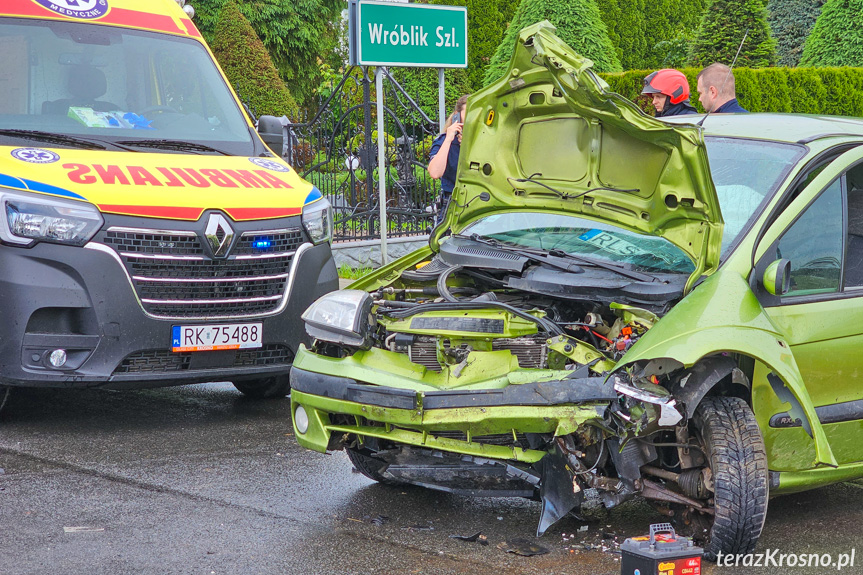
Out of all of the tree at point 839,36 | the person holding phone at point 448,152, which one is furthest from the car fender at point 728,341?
the tree at point 839,36

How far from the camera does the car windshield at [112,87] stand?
6352 mm

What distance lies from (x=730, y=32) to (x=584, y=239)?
1107 centimetres

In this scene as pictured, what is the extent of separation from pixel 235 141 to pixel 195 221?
1137 mm

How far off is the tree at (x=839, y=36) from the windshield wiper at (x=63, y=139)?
14055mm

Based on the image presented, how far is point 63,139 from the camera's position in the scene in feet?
20.2

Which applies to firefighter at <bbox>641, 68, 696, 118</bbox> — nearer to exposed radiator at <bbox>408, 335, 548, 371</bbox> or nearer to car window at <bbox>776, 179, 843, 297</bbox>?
car window at <bbox>776, 179, 843, 297</bbox>

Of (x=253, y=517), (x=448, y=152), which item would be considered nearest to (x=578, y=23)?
(x=448, y=152)

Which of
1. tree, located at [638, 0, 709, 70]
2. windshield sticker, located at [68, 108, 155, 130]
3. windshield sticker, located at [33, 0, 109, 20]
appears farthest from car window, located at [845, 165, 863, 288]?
tree, located at [638, 0, 709, 70]

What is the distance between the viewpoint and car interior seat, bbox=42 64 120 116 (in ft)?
21.1

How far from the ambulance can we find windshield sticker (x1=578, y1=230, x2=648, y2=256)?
83.0 inches

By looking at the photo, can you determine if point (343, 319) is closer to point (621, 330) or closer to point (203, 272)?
point (621, 330)

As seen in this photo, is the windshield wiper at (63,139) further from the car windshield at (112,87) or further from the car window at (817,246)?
the car window at (817,246)

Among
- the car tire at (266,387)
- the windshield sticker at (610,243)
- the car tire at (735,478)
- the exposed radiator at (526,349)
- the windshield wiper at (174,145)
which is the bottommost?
the car tire at (266,387)

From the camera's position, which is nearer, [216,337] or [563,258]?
[563,258]
